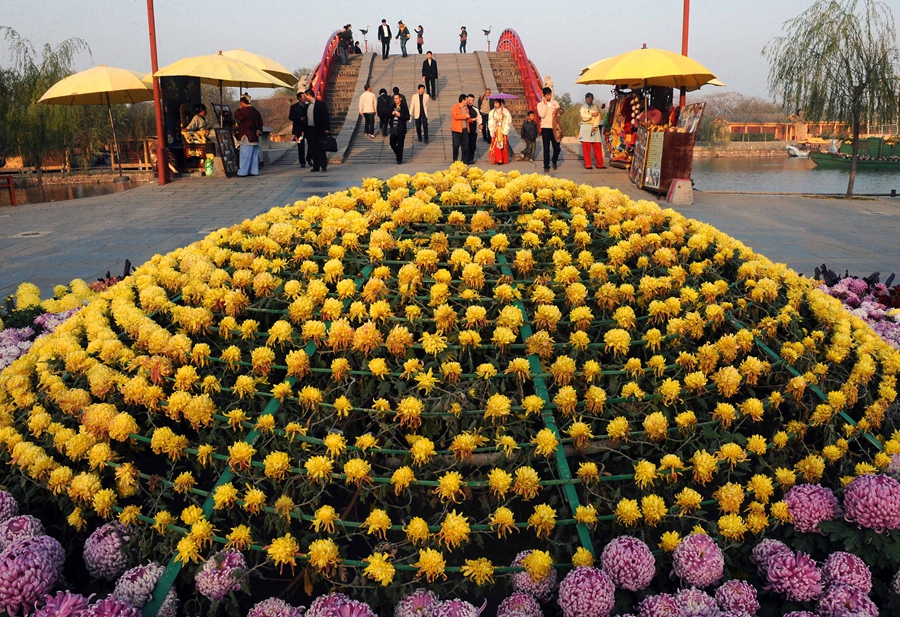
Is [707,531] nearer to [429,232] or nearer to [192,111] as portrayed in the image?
[429,232]

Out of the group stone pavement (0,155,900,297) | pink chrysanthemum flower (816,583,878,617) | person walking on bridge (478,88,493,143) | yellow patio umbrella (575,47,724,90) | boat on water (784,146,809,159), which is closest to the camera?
pink chrysanthemum flower (816,583,878,617)

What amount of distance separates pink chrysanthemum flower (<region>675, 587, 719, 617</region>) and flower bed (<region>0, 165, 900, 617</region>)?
0.01 metres

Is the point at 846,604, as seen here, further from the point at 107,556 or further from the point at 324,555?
the point at 107,556

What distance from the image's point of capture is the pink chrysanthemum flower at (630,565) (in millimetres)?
1872

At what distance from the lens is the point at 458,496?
213 centimetres

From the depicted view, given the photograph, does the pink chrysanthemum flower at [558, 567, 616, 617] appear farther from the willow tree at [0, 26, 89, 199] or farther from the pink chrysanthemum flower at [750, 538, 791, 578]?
the willow tree at [0, 26, 89, 199]

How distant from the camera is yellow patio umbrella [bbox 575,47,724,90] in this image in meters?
11.6

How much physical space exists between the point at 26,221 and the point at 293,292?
10.3 meters

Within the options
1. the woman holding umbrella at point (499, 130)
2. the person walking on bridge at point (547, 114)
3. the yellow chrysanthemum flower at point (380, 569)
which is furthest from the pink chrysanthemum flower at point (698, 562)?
the woman holding umbrella at point (499, 130)

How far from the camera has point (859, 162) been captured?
Result: 3161cm

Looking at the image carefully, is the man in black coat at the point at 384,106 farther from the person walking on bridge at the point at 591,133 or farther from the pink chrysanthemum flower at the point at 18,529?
the pink chrysanthemum flower at the point at 18,529

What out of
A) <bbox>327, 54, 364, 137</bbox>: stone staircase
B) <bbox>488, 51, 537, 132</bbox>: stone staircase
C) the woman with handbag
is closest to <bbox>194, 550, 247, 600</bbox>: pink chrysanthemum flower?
the woman with handbag

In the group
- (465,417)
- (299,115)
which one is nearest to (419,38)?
(299,115)

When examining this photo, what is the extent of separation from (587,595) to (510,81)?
72.9 ft
